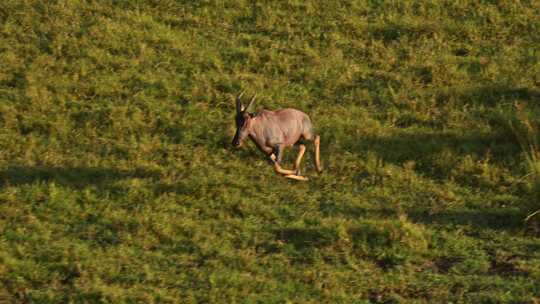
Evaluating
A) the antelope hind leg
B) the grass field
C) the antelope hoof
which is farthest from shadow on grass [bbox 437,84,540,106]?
the antelope hoof

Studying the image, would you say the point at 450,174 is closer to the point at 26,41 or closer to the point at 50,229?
the point at 50,229

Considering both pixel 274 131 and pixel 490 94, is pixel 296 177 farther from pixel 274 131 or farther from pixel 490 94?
pixel 490 94

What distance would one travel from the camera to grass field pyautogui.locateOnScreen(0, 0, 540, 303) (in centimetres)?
1077

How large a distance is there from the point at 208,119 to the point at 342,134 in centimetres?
229

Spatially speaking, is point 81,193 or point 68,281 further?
point 81,193

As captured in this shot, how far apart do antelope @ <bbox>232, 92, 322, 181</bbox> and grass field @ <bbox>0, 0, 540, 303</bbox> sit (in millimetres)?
311

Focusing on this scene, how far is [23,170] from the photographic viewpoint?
1363cm

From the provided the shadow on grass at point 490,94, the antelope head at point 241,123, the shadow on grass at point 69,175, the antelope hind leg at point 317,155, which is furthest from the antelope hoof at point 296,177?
the shadow on grass at point 490,94

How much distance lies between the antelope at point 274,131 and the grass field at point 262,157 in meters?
0.31

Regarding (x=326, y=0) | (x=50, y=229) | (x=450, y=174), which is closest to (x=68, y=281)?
(x=50, y=229)

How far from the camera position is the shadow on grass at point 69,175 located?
13281 millimetres

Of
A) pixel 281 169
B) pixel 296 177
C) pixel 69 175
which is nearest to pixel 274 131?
pixel 281 169

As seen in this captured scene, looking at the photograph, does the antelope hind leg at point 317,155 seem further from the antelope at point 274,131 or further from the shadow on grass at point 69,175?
the shadow on grass at point 69,175

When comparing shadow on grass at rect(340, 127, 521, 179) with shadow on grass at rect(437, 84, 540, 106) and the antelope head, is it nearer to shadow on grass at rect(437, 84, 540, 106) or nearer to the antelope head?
shadow on grass at rect(437, 84, 540, 106)
